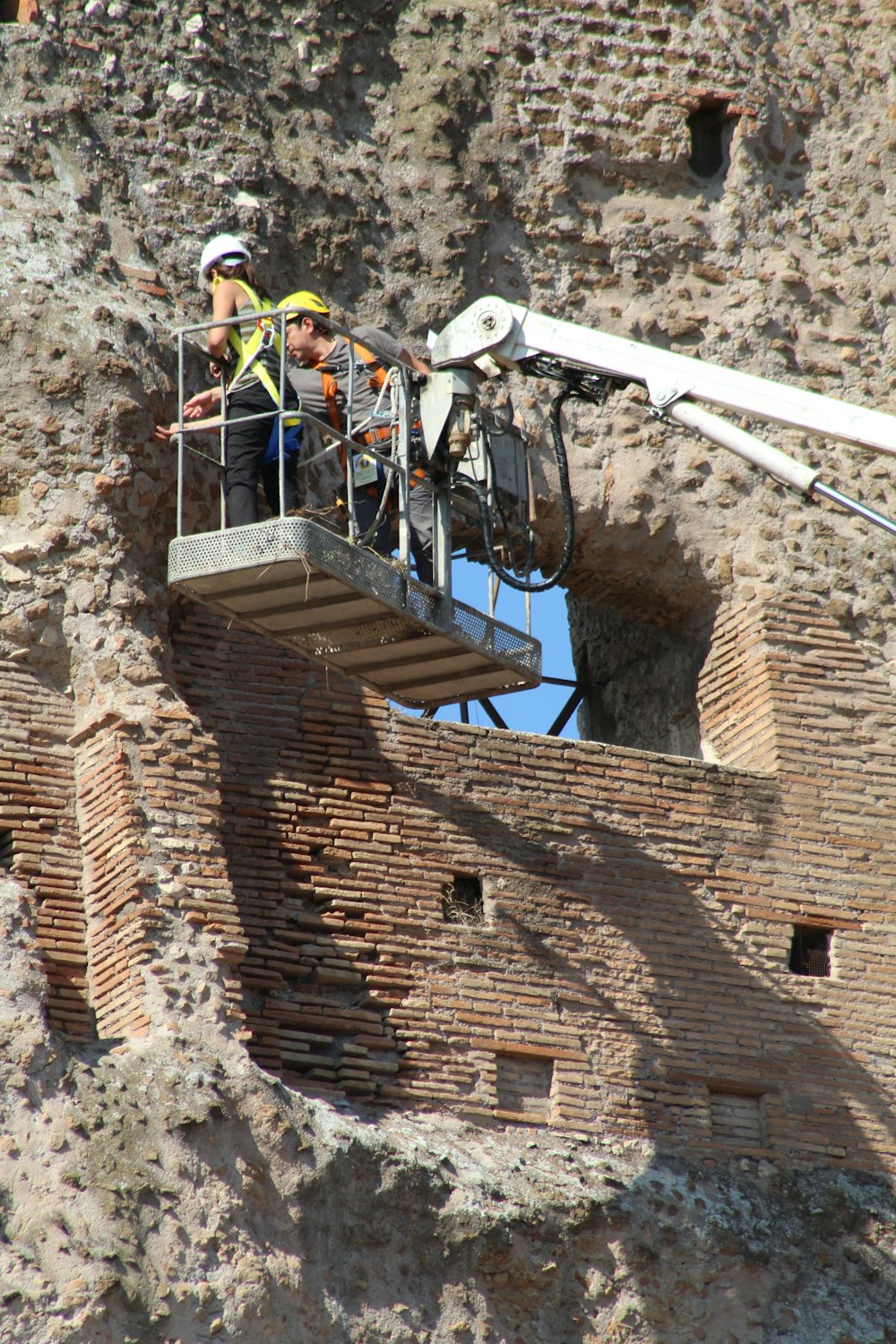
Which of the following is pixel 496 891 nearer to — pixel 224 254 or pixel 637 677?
pixel 637 677

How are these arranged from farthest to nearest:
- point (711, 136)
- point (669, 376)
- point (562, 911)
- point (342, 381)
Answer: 1. point (711, 136)
2. point (562, 911)
3. point (669, 376)
4. point (342, 381)

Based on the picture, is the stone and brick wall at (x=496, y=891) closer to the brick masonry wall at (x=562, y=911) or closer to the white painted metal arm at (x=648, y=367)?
the brick masonry wall at (x=562, y=911)

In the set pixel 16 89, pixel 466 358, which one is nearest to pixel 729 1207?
pixel 466 358

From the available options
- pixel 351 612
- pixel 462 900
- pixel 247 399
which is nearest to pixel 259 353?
pixel 247 399

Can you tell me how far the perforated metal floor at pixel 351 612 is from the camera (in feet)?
32.4

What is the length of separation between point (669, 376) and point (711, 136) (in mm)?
3512

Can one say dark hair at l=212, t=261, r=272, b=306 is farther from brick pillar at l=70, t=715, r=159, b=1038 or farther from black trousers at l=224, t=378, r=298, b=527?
brick pillar at l=70, t=715, r=159, b=1038

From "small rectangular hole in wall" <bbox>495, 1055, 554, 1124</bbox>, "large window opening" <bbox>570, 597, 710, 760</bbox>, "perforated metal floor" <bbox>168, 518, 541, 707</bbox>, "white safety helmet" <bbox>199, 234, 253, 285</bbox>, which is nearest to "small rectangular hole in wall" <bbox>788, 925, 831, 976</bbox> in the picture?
"large window opening" <bbox>570, 597, 710, 760</bbox>

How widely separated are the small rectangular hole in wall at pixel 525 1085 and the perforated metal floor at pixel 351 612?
1.77 m

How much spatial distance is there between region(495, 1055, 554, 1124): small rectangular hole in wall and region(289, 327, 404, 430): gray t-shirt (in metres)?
3.01

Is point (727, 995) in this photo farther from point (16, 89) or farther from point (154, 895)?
point (16, 89)

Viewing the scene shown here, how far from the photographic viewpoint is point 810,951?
12586 mm

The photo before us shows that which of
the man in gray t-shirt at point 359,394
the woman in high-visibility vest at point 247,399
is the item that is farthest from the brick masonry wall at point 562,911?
the man in gray t-shirt at point 359,394

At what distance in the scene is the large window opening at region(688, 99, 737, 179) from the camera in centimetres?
1395
